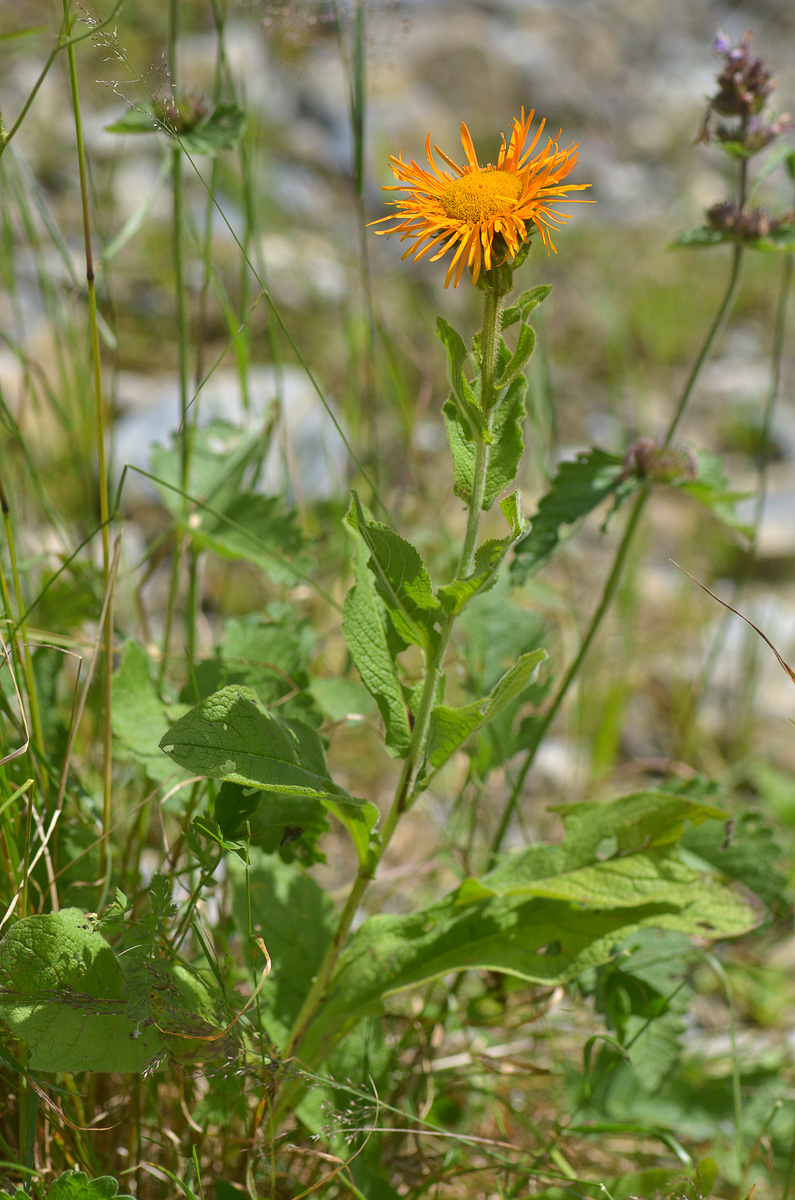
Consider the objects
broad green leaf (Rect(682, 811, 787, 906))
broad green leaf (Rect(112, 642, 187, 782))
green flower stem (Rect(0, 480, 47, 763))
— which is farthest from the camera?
broad green leaf (Rect(682, 811, 787, 906))

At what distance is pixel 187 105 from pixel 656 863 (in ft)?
4.06

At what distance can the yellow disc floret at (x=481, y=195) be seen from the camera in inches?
33.3

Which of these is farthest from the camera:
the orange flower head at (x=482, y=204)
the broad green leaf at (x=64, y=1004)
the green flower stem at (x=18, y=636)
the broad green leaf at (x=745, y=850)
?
the broad green leaf at (x=745, y=850)

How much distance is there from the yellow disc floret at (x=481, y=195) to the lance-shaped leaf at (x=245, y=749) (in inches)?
20.1

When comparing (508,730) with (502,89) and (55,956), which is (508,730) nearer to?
(55,956)

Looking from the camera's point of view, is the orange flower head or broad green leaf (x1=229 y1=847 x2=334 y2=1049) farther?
broad green leaf (x1=229 y1=847 x2=334 y2=1049)

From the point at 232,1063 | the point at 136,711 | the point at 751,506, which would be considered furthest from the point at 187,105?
the point at 751,506

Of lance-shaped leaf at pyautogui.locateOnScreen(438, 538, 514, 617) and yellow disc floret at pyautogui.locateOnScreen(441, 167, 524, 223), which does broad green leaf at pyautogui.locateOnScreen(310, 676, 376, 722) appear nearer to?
lance-shaped leaf at pyautogui.locateOnScreen(438, 538, 514, 617)

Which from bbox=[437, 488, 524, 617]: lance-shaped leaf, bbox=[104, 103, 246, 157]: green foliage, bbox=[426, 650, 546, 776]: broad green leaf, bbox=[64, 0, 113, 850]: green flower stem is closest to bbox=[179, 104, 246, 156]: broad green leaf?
bbox=[104, 103, 246, 157]: green foliage

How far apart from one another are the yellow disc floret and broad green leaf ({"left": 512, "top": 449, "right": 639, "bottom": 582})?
558 millimetres

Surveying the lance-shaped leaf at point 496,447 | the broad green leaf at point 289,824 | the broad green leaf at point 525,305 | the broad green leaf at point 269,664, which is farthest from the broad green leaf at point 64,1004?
the broad green leaf at point 525,305

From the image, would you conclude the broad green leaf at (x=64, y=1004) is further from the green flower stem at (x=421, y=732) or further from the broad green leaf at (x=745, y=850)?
the broad green leaf at (x=745, y=850)

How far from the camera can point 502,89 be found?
22.1 ft

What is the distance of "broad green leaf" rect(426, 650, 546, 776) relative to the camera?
3.08 feet
